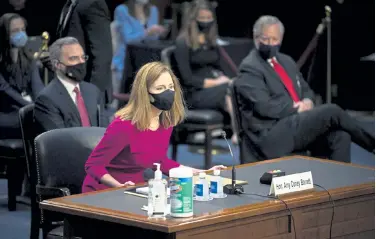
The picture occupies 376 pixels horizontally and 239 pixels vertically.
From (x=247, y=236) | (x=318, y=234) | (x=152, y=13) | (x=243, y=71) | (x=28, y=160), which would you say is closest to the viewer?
(x=247, y=236)

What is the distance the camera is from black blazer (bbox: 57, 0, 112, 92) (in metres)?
7.46

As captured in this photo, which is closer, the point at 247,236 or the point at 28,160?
the point at 247,236

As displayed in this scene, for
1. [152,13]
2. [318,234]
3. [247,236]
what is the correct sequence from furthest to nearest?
[152,13]
[318,234]
[247,236]

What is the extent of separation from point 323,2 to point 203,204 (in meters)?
7.47

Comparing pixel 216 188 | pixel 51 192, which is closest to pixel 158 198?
pixel 216 188

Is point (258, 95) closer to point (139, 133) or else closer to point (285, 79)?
point (285, 79)

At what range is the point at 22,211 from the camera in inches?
291

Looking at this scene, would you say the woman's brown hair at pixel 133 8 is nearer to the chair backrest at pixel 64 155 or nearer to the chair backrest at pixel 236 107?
→ the chair backrest at pixel 236 107

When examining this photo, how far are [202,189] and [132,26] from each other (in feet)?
22.8

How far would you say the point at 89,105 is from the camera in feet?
21.6

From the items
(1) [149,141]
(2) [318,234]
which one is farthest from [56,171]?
(2) [318,234]

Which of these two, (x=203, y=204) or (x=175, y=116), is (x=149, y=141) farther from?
(x=203, y=204)

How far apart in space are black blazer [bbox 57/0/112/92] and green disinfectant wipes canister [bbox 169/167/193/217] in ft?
10.9

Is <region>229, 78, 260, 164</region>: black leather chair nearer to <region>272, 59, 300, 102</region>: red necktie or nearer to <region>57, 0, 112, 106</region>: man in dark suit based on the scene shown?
<region>272, 59, 300, 102</region>: red necktie
